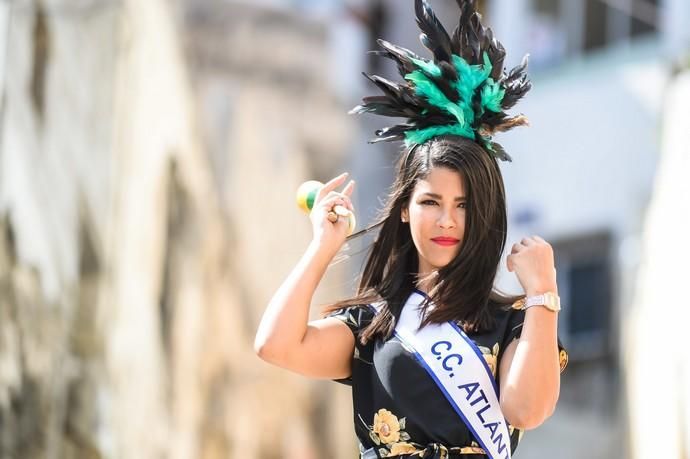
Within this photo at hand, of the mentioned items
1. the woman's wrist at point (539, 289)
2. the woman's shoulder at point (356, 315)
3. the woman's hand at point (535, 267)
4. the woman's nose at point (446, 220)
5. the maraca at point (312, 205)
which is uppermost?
the maraca at point (312, 205)

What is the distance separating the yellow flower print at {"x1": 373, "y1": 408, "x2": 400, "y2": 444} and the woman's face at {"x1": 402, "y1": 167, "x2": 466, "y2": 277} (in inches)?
15.8

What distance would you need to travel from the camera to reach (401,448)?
3430 mm

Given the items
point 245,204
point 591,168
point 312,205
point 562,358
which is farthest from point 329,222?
point 591,168

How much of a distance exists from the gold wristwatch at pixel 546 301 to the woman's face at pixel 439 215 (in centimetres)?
25

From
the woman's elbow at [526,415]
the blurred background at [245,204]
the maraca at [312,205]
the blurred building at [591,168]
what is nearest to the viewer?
the woman's elbow at [526,415]

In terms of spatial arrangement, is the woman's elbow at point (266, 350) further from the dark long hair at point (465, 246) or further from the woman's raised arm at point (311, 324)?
the dark long hair at point (465, 246)

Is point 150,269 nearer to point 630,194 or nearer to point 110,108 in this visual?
point 110,108

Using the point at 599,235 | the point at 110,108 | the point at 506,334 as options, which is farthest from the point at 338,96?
the point at 506,334

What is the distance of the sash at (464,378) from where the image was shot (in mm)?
3414

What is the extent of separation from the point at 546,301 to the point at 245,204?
34.7ft

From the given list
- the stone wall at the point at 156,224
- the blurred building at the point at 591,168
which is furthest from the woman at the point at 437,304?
the blurred building at the point at 591,168

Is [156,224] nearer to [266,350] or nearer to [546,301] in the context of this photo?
[266,350]

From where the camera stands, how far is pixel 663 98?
1341cm

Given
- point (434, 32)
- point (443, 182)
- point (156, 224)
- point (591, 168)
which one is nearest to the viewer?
point (443, 182)
